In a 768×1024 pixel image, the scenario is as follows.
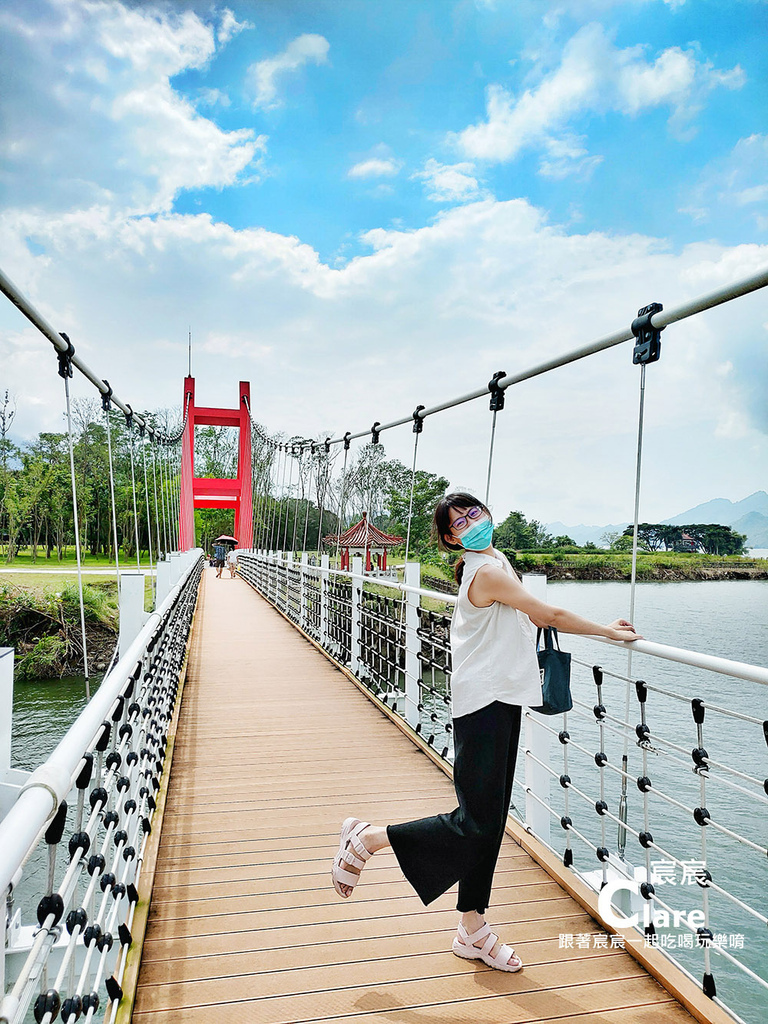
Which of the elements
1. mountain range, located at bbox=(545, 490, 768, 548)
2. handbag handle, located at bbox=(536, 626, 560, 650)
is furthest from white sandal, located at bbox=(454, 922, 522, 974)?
mountain range, located at bbox=(545, 490, 768, 548)

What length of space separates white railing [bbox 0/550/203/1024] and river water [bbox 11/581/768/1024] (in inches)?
47.8

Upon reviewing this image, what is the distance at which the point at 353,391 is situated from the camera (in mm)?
26875

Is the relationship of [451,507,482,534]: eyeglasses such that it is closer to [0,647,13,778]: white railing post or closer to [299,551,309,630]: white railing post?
[0,647,13,778]: white railing post

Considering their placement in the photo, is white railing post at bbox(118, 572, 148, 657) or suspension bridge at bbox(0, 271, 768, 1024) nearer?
suspension bridge at bbox(0, 271, 768, 1024)

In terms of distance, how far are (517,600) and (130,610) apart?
1.70 meters

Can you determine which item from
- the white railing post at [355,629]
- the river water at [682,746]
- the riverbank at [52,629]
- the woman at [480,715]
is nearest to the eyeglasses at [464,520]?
the woman at [480,715]

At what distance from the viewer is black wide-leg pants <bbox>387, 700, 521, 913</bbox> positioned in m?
1.55

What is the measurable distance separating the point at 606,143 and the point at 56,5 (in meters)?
16.0

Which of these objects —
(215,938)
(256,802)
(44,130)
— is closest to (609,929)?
(215,938)

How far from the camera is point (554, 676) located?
5.54 feet

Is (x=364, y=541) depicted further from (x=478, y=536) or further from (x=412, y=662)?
(x=478, y=536)

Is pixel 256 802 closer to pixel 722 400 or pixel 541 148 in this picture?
pixel 722 400

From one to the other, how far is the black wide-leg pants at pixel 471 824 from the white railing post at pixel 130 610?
4.65 feet

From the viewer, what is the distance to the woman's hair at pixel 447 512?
1680mm
